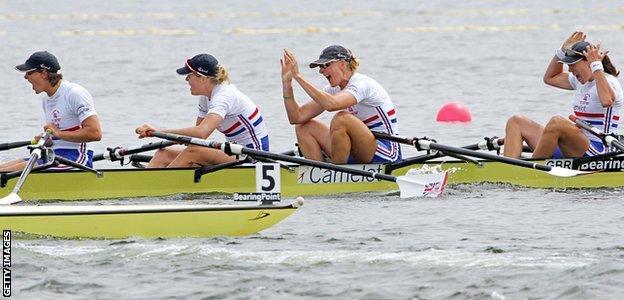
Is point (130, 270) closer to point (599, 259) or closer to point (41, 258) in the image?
point (41, 258)

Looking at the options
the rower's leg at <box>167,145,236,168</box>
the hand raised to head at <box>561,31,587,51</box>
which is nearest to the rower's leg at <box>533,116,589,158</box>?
the hand raised to head at <box>561,31,587,51</box>

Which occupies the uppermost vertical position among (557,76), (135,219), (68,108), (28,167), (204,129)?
(557,76)

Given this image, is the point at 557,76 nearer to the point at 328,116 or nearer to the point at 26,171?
the point at 26,171

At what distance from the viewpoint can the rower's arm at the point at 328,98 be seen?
1364 cm

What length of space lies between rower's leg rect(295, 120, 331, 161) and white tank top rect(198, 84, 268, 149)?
0.39 meters

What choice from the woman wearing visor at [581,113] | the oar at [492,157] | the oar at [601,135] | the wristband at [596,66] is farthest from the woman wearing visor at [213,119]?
the wristband at [596,66]

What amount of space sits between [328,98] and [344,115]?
0.33 metres

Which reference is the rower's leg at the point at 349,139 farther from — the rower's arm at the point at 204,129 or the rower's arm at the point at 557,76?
the rower's arm at the point at 557,76

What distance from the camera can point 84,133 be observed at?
1331 centimetres

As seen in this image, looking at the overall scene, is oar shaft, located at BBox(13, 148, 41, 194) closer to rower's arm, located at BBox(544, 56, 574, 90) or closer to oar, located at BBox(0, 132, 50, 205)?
oar, located at BBox(0, 132, 50, 205)

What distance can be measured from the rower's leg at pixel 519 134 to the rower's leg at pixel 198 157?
274cm

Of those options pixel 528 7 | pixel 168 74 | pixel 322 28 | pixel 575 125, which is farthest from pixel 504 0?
pixel 575 125

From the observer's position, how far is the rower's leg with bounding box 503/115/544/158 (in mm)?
14516

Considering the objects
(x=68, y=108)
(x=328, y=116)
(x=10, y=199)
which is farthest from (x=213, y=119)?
(x=328, y=116)
